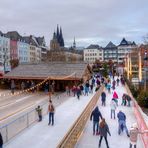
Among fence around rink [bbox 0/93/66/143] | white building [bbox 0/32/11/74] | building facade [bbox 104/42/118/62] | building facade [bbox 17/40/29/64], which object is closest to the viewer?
fence around rink [bbox 0/93/66/143]

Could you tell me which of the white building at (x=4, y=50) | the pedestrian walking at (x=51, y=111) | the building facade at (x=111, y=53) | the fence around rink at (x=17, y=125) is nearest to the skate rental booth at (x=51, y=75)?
the fence around rink at (x=17, y=125)

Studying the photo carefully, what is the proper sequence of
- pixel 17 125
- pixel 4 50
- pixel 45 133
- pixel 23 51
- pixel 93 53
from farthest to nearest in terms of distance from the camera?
pixel 93 53 → pixel 23 51 → pixel 4 50 → pixel 17 125 → pixel 45 133

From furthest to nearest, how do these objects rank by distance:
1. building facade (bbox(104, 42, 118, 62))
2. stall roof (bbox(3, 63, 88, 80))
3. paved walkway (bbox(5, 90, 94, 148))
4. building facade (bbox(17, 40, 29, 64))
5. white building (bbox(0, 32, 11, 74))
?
1. building facade (bbox(104, 42, 118, 62))
2. building facade (bbox(17, 40, 29, 64))
3. white building (bbox(0, 32, 11, 74))
4. stall roof (bbox(3, 63, 88, 80))
5. paved walkway (bbox(5, 90, 94, 148))

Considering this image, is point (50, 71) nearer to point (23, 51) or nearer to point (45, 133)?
point (45, 133)

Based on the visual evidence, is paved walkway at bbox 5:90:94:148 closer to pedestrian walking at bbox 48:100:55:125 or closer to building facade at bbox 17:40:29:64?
pedestrian walking at bbox 48:100:55:125

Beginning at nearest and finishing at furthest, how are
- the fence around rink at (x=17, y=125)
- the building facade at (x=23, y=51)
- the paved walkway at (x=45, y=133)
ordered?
the paved walkway at (x=45, y=133)
the fence around rink at (x=17, y=125)
the building facade at (x=23, y=51)

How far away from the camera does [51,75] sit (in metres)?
44.4

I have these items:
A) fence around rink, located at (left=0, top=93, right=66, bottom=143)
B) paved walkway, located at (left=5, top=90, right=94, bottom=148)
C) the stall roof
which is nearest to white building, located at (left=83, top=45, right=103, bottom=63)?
the stall roof

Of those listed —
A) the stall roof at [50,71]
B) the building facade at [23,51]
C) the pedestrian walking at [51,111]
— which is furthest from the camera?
the building facade at [23,51]

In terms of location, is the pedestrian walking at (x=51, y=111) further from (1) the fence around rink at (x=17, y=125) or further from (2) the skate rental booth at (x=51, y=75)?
(2) the skate rental booth at (x=51, y=75)

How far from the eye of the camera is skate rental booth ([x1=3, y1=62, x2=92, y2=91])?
43125 millimetres

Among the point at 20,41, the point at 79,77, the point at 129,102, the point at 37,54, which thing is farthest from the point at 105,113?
the point at 37,54


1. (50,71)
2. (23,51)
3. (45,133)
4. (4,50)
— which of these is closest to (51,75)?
(50,71)

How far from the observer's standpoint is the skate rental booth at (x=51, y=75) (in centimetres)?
4312
